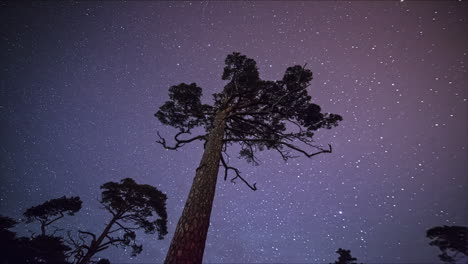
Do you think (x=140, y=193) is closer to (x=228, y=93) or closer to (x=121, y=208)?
(x=121, y=208)

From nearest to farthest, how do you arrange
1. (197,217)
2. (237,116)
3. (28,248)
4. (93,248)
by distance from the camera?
(197,217), (237,116), (93,248), (28,248)

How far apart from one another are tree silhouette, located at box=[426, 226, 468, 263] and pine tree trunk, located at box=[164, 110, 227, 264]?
2383cm

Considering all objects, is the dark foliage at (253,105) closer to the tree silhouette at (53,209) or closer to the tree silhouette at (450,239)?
the tree silhouette at (53,209)

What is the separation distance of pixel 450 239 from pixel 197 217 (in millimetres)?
25018

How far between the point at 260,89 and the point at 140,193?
35.4 feet

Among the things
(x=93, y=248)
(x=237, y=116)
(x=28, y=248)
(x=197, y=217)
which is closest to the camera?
(x=197, y=217)

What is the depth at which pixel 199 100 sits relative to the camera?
27.2 feet

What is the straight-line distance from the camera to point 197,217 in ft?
13.0

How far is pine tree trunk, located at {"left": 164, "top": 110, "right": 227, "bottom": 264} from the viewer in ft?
11.2

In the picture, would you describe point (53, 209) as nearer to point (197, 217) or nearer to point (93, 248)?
point (93, 248)

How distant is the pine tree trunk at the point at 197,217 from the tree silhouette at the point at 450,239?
78.2 ft

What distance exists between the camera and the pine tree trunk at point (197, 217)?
341 centimetres

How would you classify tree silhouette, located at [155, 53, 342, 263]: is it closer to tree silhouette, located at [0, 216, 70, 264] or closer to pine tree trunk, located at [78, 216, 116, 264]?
pine tree trunk, located at [78, 216, 116, 264]

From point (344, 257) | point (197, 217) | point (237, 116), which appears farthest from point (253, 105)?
point (344, 257)
